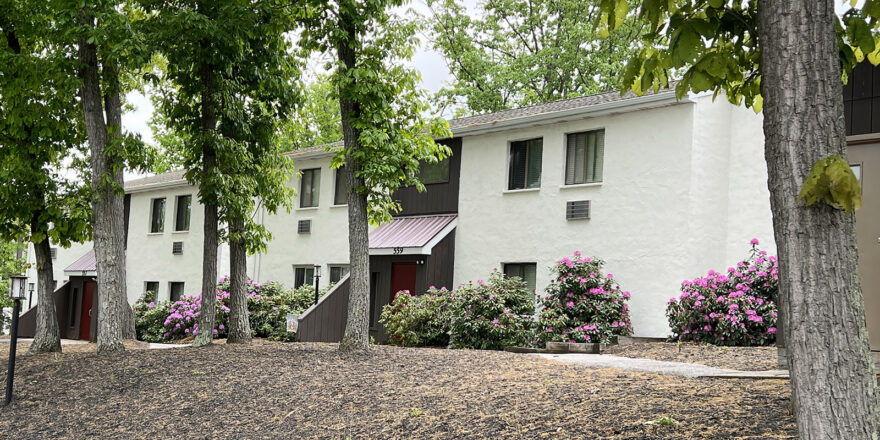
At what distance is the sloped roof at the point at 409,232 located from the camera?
20.2 m

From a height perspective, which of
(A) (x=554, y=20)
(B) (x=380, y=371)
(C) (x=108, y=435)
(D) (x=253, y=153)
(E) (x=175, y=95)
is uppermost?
(A) (x=554, y=20)

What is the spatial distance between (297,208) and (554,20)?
56.0 feet

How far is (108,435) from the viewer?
9445 millimetres

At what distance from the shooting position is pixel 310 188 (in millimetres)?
25609

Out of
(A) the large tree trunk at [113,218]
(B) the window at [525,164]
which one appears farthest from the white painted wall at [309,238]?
(A) the large tree trunk at [113,218]

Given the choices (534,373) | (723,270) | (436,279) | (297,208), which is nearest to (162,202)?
(297,208)

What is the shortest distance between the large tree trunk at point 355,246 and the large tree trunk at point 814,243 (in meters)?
9.08

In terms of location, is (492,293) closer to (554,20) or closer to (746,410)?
(746,410)

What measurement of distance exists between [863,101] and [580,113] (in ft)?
27.4

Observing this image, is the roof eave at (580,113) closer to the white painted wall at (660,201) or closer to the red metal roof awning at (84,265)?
the white painted wall at (660,201)

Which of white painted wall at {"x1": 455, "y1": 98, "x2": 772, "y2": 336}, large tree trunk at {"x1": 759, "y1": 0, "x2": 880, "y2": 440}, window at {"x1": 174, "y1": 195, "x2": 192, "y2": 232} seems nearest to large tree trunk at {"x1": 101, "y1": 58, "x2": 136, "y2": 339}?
white painted wall at {"x1": 455, "y1": 98, "x2": 772, "y2": 336}

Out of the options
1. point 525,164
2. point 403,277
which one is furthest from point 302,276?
point 525,164

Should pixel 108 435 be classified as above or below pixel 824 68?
below

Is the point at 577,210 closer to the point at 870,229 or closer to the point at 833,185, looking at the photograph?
the point at 870,229
